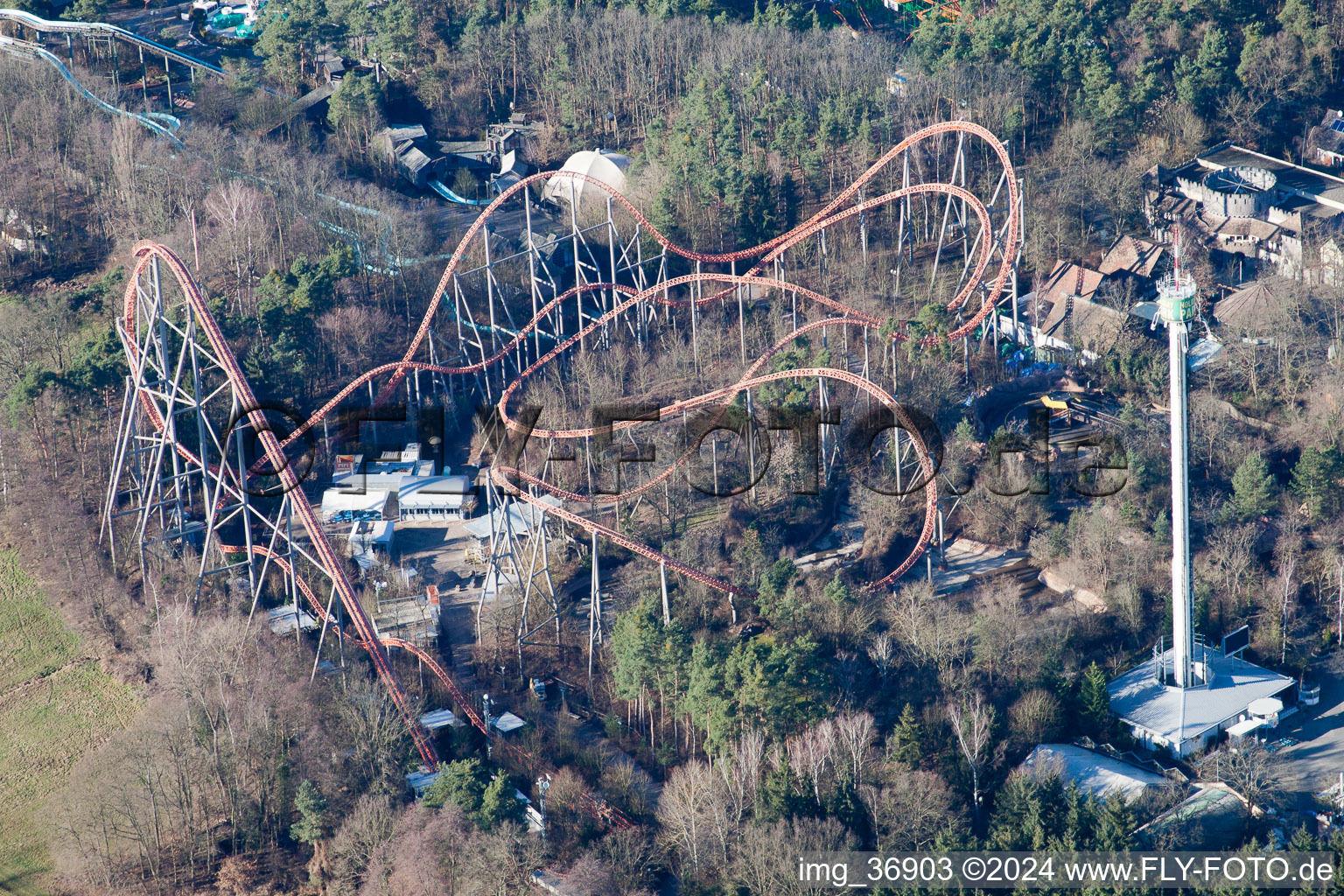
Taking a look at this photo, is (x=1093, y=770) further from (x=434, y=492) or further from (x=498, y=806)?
(x=434, y=492)

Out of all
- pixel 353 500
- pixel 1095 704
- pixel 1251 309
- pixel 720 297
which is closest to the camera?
pixel 1095 704

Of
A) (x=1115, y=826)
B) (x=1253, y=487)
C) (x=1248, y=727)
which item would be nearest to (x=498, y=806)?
(x=1115, y=826)

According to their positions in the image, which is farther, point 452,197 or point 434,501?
point 452,197

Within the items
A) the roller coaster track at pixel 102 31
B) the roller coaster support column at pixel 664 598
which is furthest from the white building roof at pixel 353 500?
the roller coaster track at pixel 102 31

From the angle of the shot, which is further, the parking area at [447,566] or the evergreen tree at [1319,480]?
the evergreen tree at [1319,480]

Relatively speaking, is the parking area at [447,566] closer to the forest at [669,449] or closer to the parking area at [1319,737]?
the forest at [669,449]

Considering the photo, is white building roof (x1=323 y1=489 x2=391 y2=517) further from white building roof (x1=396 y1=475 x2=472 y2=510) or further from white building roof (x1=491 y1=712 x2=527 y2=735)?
white building roof (x1=491 y1=712 x2=527 y2=735)
